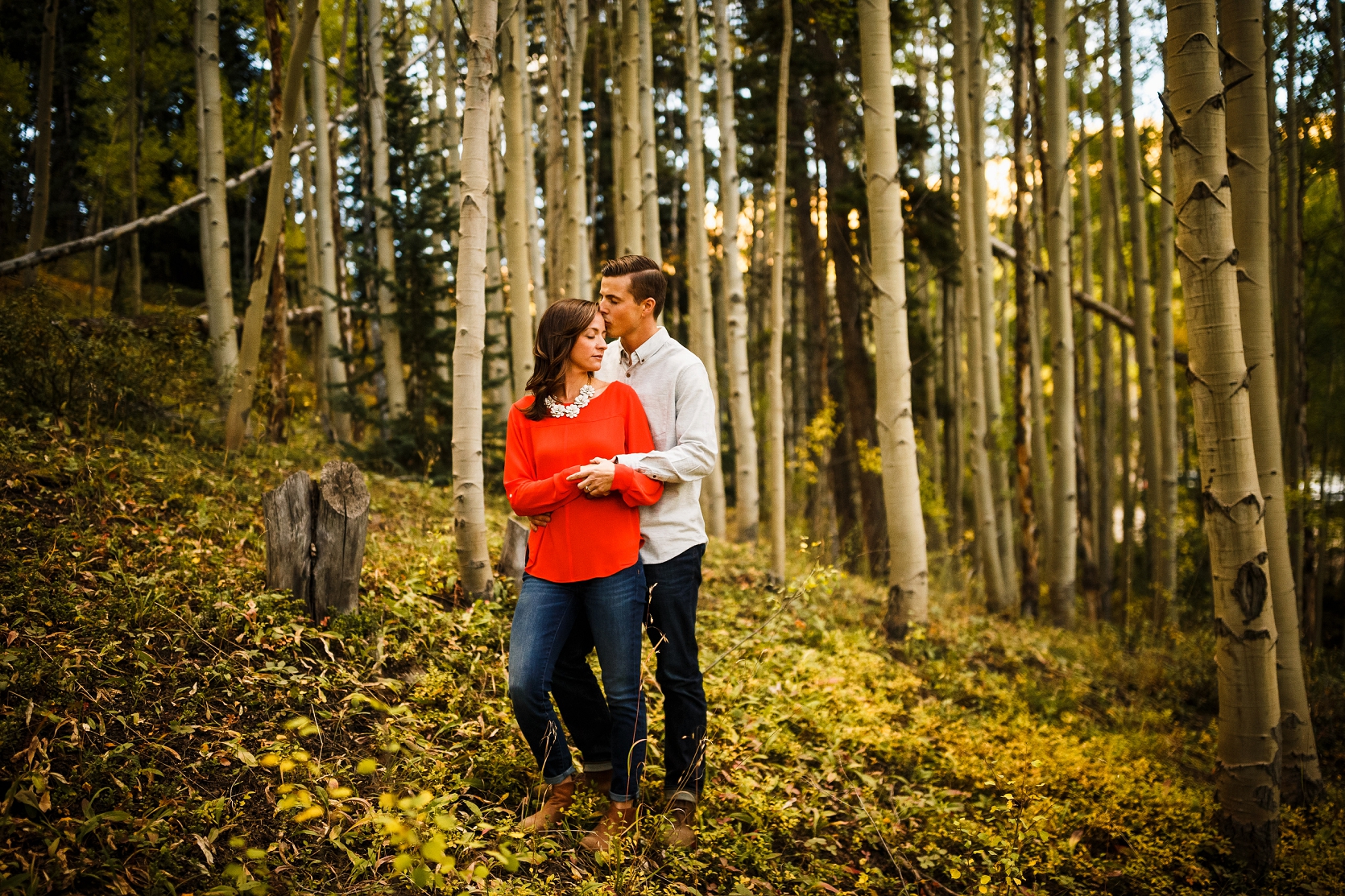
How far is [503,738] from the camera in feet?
10.4

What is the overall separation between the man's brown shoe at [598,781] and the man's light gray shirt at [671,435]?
956mm

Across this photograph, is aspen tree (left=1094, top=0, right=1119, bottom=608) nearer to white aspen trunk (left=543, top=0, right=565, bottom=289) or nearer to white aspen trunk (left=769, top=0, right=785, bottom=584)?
white aspen trunk (left=769, top=0, right=785, bottom=584)

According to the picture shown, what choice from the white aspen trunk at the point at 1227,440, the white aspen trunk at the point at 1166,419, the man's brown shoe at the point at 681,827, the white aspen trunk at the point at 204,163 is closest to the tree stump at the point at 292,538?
the man's brown shoe at the point at 681,827

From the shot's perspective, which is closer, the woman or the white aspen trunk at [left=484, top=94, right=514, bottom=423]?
the woman

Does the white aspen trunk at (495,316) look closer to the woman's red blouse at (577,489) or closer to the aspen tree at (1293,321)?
the woman's red blouse at (577,489)

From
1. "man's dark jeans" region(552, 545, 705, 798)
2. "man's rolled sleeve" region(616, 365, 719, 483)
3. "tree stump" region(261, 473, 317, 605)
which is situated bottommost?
"man's dark jeans" region(552, 545, 705, 798)

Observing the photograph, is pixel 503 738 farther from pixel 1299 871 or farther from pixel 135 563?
pixel 1299 871

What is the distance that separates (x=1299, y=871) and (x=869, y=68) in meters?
5.51

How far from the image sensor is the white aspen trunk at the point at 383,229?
7777mm

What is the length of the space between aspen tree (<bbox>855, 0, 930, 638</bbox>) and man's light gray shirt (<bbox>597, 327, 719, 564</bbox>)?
3138 mm

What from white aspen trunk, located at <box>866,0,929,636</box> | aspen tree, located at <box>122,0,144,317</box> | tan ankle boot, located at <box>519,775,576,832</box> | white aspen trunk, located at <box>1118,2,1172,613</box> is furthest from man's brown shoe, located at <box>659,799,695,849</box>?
aspen tree, located at <box>122,0,144,317</box>

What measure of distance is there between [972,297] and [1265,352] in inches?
150

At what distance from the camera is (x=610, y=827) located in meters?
2.64

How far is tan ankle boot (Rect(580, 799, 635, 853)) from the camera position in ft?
8.67
